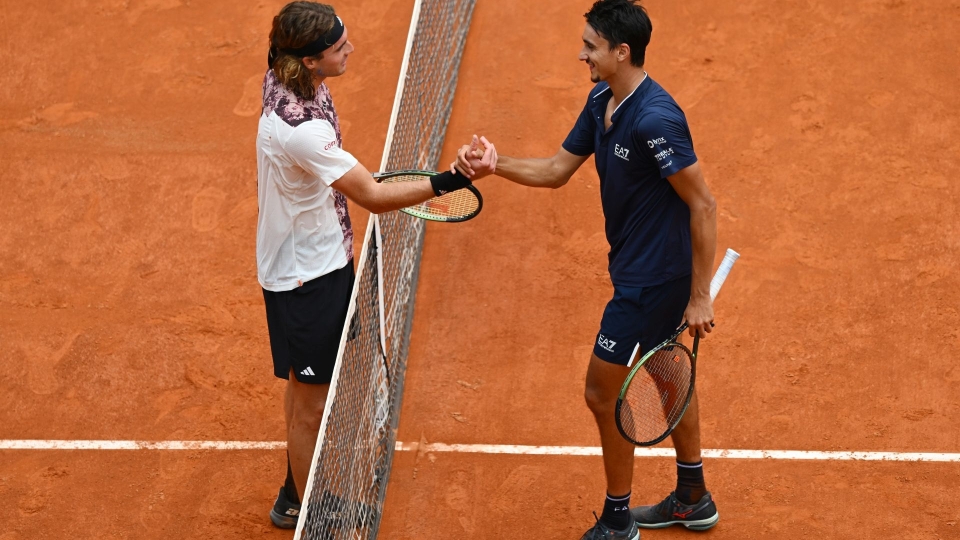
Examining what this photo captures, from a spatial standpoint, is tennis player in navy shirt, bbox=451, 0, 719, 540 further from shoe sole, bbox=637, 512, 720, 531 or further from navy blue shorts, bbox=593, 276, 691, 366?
shoe sole, bbox=637, 512, 720, 531

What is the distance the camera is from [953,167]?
7.69m

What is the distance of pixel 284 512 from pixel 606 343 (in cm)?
195

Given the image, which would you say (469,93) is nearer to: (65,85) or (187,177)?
(187,177)

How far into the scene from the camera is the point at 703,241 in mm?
4684

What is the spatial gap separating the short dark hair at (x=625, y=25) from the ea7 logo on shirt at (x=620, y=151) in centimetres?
37

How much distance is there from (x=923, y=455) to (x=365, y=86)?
5137 millimetres

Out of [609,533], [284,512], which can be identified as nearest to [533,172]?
[609,533]

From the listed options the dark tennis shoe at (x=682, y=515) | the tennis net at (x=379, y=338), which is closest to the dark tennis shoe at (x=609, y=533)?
the dark tennis shoe at (x=682, y=515)

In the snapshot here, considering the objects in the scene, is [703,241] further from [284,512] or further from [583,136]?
[284,512]

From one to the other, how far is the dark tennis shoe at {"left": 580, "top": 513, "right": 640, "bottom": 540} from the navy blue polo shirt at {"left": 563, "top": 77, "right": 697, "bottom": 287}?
1.26 meters

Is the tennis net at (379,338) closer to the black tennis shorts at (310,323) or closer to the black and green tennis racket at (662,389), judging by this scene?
the black tennis shorts at (310,323)

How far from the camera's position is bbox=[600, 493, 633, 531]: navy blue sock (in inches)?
205

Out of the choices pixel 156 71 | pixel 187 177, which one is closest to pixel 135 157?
pixel 187 177

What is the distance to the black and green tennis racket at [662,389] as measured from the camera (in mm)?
4832
